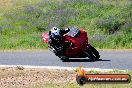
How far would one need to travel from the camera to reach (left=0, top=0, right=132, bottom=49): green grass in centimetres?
2327

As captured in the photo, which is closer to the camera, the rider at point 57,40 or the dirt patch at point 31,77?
the dirt patch at point 31,77

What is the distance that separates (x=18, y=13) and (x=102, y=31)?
30.9ft

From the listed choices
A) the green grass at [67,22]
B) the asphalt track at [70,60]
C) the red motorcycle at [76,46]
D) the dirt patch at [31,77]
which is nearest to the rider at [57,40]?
the red motorcycle at [76,46]

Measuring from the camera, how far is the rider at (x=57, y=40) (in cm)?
1731

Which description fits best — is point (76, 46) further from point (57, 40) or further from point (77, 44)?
point (57, 40)

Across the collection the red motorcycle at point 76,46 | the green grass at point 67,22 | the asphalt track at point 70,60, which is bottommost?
the green grass at point 67,22

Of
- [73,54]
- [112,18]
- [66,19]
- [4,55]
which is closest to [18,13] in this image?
[66,19]

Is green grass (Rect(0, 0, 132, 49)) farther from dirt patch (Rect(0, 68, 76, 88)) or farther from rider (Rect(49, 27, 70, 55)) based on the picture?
dirt patch (Rect(0, 68, 76, 88))

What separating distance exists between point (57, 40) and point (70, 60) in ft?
3.16

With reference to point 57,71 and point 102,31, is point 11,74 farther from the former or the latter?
point 102,31

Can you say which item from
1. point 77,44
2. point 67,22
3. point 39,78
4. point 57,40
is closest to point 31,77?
point 39,78

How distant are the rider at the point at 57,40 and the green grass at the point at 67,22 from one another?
4.81m

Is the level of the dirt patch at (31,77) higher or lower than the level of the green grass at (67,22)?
higher

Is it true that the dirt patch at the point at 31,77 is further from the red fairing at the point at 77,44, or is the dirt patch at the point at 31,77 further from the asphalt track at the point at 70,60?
the red fairing at the point at 77,44
